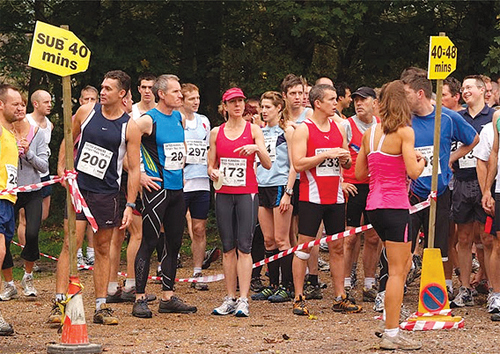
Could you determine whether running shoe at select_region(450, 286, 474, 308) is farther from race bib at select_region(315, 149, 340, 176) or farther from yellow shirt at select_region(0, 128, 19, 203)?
yellow shirt at select_region(0, 128, 19, 203)

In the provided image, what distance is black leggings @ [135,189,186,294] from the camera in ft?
32.3

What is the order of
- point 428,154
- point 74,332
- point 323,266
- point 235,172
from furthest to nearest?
point 323,266, point 235,172, point 428,154, point 74,332

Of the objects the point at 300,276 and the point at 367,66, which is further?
the point at 367,66

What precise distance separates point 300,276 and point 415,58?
10.9m

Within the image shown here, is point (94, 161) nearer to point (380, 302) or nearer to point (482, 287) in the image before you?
point (380, 302)

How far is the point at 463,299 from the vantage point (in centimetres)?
1055

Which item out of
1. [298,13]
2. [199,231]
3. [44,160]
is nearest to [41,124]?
[44,160]

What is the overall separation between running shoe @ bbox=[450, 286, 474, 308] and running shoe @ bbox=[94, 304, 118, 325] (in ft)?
11.8

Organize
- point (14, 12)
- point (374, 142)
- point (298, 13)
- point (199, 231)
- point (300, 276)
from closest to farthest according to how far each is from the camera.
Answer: point (374, 142) → point (300, 276) → point (199, 231) → point (298, 13) → point (14, 12)

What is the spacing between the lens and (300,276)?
10102 millimetres

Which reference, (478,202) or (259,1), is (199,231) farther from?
(259,1)

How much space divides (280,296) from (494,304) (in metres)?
2.37

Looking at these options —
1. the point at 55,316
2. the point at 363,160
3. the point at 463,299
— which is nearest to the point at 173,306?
the point at 55,316

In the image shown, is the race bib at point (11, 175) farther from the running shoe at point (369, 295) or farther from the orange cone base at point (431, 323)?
the running shoe at point (369, 295)
